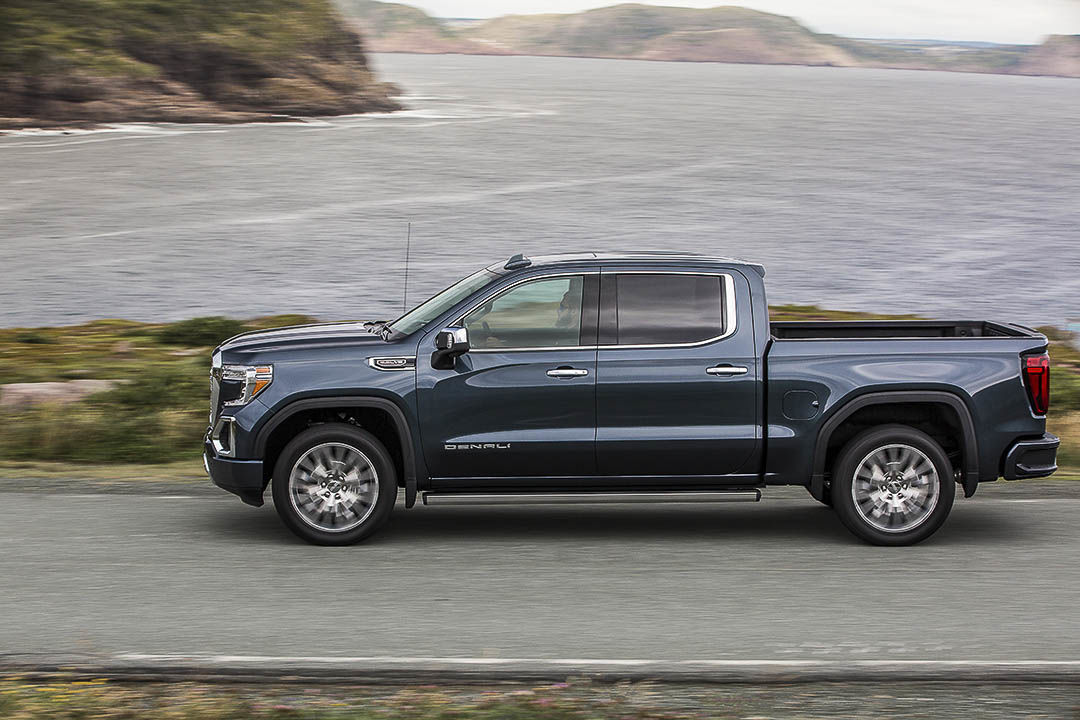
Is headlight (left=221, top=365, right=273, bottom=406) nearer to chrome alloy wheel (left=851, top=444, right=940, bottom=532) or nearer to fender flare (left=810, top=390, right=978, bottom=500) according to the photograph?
fender flare (left=810, top=390, right=978, bottom=500)

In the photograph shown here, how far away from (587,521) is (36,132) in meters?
97.2

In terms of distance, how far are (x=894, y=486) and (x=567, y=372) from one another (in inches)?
85.5

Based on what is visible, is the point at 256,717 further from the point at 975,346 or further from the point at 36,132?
the point at 36,132

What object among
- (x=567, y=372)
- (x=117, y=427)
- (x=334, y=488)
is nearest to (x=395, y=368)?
(x=334, y=488)

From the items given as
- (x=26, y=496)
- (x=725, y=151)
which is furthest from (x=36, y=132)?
(x=26, y=496)

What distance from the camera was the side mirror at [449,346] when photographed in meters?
8.10

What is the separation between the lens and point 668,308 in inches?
334

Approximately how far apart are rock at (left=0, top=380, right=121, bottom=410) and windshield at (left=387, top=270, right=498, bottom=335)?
4967 millimetres

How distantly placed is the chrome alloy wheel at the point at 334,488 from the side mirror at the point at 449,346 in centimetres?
75

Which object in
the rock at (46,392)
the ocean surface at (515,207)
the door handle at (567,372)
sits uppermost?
the ocean surface at (515,207)

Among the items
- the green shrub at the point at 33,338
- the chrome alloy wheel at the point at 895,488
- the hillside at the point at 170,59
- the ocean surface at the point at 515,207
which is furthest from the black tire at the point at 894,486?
the hillside at the point at 170,59

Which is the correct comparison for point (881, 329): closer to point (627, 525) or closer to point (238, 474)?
point (627, 525)

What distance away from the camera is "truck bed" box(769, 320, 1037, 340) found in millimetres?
9547

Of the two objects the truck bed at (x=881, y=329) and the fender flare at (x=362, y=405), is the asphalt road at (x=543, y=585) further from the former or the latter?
the truck bed at (x=881, y=329)
